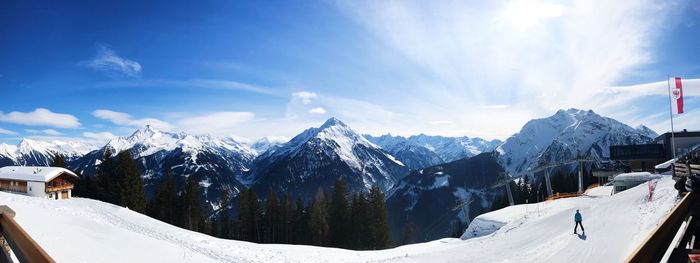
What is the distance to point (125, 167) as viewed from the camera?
59.6 m

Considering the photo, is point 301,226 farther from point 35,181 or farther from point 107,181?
point 35,181

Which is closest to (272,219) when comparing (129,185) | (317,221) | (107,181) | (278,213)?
(278,213)

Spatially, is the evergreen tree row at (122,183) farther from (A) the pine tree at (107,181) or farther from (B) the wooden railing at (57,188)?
(B) the wooden railing at (57,188)

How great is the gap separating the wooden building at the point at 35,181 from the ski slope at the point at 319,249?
14058 mm

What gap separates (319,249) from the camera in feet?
128

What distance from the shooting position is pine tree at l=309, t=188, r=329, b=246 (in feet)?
237

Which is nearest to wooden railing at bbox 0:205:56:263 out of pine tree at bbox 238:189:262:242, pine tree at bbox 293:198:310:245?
pine tree at bbox 293:198:310:245

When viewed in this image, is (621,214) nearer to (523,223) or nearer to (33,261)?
(523,223)

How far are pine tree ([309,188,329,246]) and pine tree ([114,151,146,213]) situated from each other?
93.5 ft

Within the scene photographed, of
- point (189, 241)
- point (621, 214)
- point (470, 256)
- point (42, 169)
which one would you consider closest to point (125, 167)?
point (42, 169)

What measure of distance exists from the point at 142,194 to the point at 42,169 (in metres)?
13.2

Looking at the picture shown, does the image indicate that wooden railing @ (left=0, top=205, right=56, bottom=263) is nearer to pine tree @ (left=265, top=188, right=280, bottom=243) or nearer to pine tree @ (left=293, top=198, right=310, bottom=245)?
pine tree @ (left=293, top=198, right=310, bottom=245)

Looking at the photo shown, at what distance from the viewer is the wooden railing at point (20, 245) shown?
9.45ft

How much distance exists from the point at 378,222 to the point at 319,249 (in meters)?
32.3
